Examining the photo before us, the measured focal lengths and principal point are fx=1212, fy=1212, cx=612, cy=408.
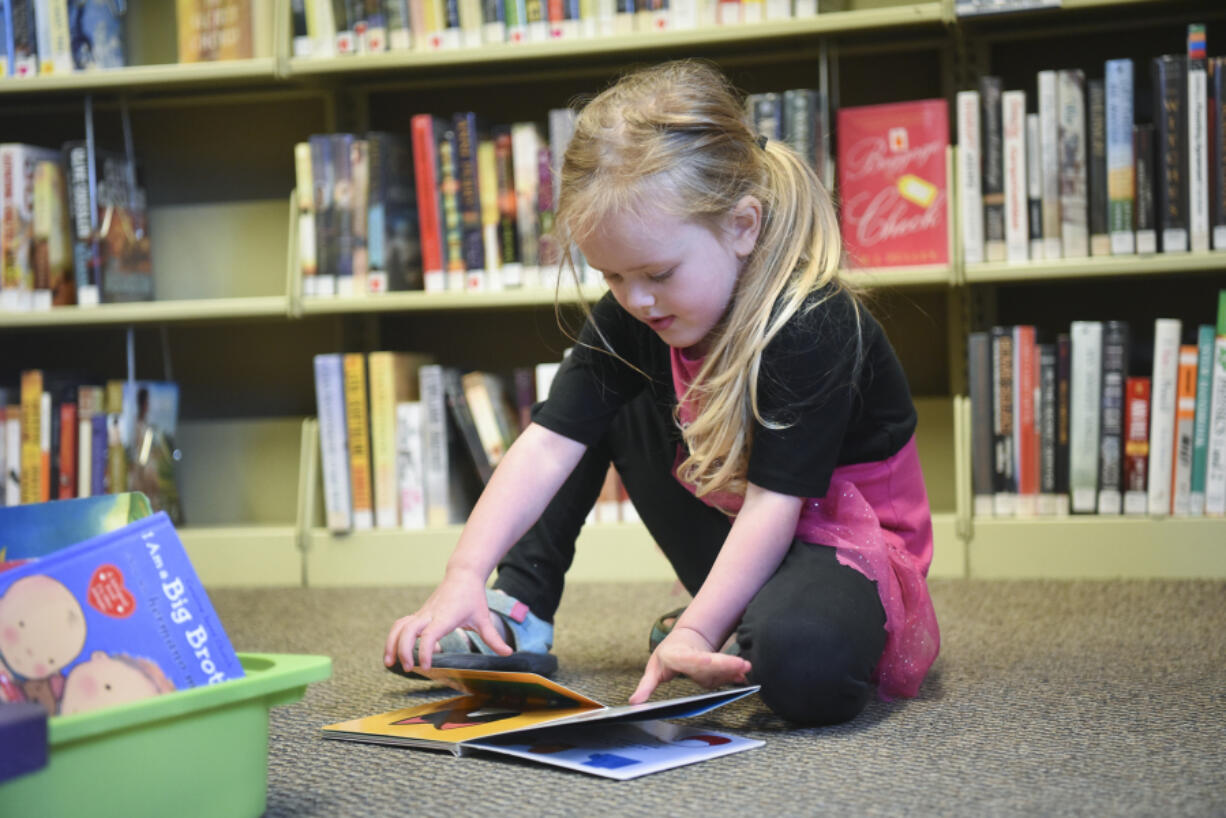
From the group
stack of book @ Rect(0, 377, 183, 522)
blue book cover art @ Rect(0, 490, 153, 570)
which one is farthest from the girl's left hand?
stack of book @ Rect(0, 377, 183, 522)

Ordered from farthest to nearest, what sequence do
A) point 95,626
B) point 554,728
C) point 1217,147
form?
1. point 1217,147
2. point 554,728
3. point 95,626

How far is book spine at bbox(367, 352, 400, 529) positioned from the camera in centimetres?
180

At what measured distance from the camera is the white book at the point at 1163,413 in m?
1.59

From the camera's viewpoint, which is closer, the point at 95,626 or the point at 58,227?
the point at 95,626

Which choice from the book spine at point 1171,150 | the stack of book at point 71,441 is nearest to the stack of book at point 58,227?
the stack of book at point 71,441

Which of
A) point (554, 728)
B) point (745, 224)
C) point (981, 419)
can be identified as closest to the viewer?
point (554, 728)

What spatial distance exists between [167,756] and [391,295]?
1.20m

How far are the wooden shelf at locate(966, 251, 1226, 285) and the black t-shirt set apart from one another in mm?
636

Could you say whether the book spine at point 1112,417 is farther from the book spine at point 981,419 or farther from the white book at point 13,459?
the white book at point 13,459

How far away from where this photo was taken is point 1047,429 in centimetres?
164

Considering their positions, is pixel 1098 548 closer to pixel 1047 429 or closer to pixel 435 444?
pixel 1047 429

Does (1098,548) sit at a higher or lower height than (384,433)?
lower

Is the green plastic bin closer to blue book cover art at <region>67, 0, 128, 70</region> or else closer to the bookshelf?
the bookshelf

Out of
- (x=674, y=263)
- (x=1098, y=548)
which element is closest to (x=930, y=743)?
(x=674, y=263)
